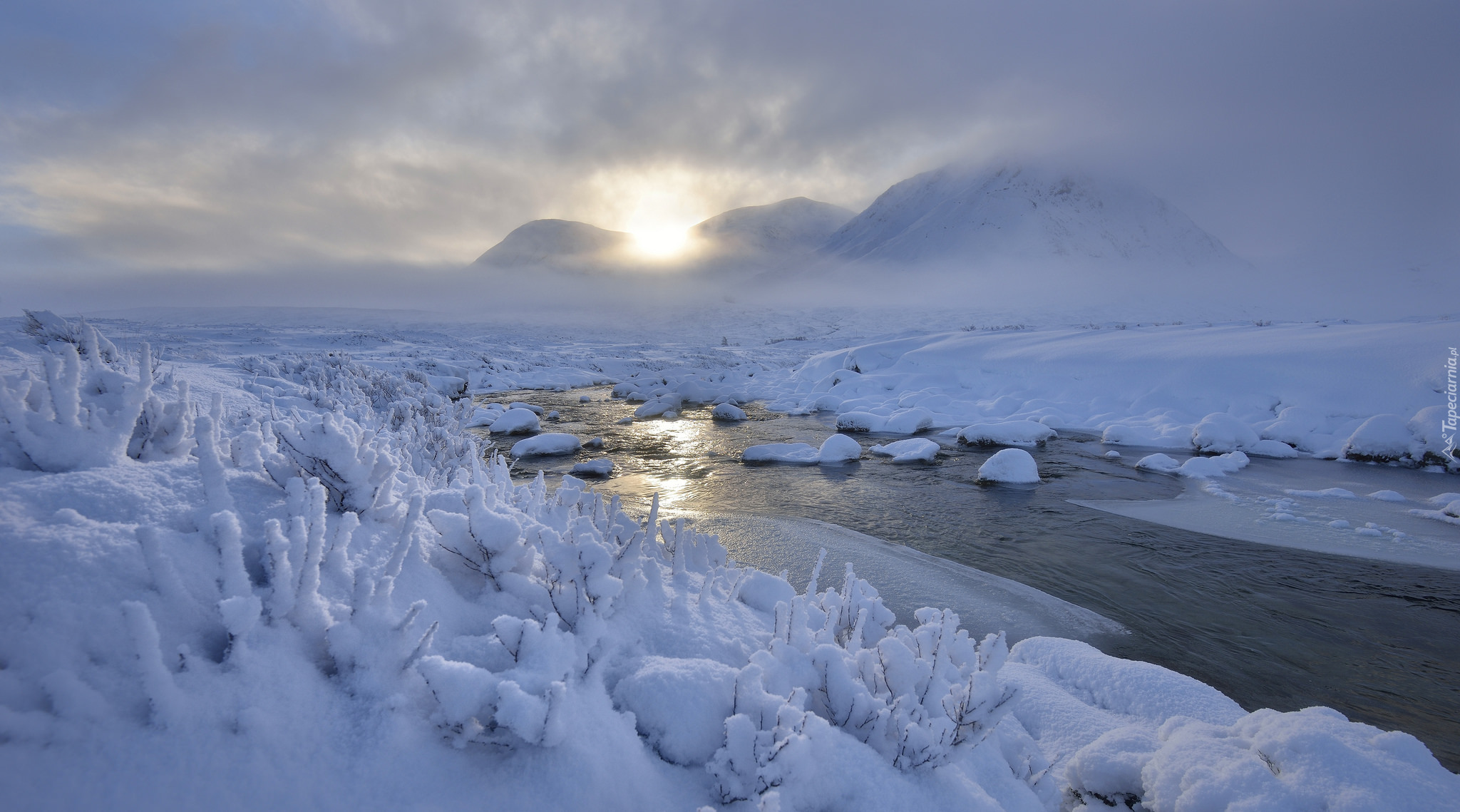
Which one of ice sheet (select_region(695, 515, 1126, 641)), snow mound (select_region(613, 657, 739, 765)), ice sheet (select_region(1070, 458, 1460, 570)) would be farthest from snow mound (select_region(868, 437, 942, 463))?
snow mound (select_region(613, 657, 739, 765))

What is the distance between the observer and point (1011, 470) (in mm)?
8867

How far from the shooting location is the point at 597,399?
2072cm

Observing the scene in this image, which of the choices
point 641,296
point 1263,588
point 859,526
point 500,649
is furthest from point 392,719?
point 641,296

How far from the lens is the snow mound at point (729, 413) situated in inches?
622

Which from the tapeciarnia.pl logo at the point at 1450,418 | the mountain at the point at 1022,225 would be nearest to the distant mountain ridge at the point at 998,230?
the mountain at the point at 1022,225

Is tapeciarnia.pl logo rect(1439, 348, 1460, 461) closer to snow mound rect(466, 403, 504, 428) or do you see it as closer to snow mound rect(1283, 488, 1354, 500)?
snow mound rect(1283, 488, 1354, 500)

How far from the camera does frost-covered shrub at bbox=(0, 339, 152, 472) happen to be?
163cm

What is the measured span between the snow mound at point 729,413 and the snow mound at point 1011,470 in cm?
791

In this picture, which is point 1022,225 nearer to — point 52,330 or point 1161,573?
point 1161,573

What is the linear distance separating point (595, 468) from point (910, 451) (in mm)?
6075

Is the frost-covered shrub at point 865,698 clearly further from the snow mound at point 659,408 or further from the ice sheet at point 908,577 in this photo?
the snow mound at point 659,408

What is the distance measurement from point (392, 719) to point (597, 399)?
19.9m

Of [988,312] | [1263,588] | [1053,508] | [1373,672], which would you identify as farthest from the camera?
[988,312]

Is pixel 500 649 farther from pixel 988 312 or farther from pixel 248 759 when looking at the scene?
pixel 988 312
